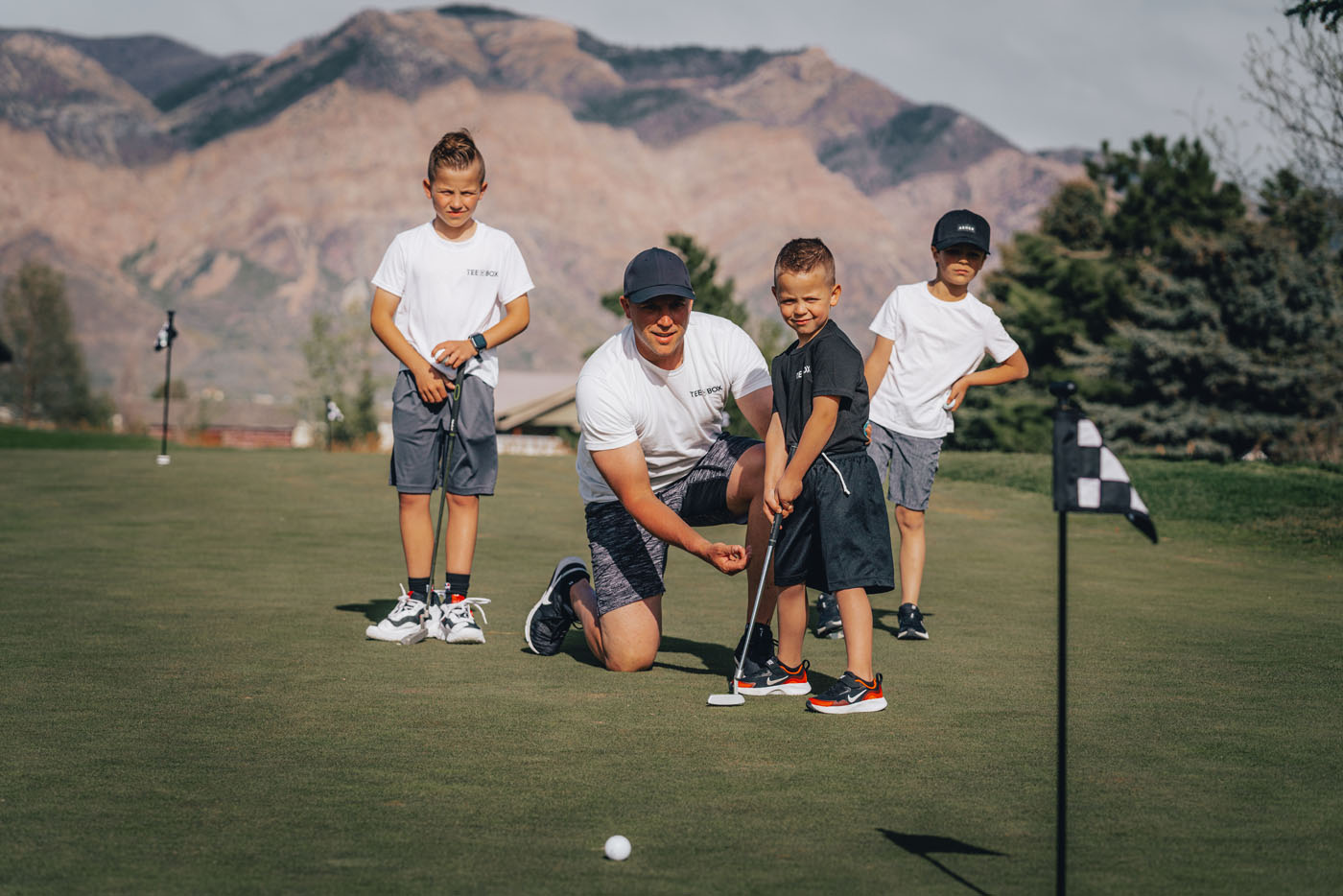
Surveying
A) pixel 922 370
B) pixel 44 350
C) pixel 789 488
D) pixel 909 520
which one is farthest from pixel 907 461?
pixel 44 350

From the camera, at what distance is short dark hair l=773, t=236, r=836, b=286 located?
5.37 metres

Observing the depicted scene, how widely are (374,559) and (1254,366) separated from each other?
29.6 meters

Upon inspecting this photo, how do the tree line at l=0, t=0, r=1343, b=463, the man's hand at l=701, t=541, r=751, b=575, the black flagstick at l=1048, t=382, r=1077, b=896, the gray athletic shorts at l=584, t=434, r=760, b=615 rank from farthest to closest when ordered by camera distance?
the tree line at l=0, t=0, r=1343, b=463 < the gray athletic shorts at l=584, t=434, r=760, b=615 < the man's hand at l=701, t=541, r=751, b=575 < the black flagstick at l=1048, t=382, r=1077, b=896

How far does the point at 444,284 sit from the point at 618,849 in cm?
402

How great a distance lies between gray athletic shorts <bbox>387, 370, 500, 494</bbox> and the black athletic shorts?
1.86 metres

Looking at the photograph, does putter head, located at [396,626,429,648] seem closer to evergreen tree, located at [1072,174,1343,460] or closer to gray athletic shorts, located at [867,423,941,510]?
gray athletic shorts, located at [867,423,941,510]

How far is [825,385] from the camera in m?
5.35

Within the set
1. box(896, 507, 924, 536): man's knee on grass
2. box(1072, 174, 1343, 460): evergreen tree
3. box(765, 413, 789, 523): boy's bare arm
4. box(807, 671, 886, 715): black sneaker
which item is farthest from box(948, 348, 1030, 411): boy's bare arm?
box(1072, 174, 1343, 460): evergreen tree

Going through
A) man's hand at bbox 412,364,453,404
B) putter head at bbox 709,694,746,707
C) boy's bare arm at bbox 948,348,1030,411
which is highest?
boy's bare arm at bbox 948,348,1030,411

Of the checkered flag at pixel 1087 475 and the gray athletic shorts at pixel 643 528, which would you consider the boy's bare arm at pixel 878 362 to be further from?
the checkered flag at pixel 1087 475

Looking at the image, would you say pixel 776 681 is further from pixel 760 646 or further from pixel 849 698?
pixel 849 698

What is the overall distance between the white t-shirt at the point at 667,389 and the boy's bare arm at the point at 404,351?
104 centimetres

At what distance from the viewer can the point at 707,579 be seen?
940 cm

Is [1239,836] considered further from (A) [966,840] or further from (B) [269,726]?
(B) [269,726]
